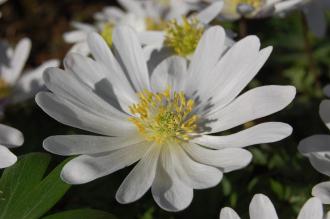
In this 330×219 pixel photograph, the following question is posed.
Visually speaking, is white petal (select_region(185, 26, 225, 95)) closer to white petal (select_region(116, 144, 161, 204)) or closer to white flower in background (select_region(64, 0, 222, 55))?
white petal (select_region(116, 144, 161, 204))

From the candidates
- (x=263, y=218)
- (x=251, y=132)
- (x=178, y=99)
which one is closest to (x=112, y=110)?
(x=178, y=99)

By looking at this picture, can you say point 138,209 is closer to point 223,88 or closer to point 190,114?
point 190,114

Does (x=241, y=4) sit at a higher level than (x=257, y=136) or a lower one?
higher

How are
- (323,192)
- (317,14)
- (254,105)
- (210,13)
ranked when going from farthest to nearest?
(317,14), (210,13), (254,105), (323,192)

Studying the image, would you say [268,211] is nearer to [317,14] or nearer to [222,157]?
[222,157]

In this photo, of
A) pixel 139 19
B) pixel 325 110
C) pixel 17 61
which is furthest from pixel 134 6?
pixel 325 110

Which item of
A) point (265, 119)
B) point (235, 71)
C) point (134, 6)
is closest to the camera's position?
point (235, 71)

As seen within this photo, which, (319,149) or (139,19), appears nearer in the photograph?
(319,149)
